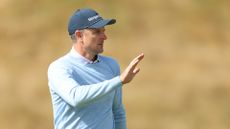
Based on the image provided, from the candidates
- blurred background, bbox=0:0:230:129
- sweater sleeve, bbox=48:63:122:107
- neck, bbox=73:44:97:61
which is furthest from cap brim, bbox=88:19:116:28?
blurred background, bbox=0:0:230:129

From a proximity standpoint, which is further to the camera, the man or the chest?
the chest

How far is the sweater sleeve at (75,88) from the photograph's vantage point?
3.94 m

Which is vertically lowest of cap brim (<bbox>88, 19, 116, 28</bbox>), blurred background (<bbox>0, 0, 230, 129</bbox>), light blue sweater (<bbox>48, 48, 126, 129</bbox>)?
blurred background (<bbox>0, 0, 230, 129</bbox>)

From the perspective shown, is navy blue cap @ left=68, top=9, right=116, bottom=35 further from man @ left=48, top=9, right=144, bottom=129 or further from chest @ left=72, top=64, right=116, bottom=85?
chest @ left=72, top=64, right=116, bottom=85

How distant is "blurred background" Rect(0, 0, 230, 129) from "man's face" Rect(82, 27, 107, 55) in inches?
152

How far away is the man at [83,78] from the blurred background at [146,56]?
148 inches

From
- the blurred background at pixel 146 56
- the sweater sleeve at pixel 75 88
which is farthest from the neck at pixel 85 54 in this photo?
the blurred background at pixel 146 56

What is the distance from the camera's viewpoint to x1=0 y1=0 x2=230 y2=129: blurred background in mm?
8195

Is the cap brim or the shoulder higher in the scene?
the cap brim

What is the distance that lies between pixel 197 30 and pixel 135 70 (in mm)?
4687

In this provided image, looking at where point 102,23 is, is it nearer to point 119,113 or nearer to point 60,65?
point 60,65

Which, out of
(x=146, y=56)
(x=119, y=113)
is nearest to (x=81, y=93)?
(x=119, y=113)

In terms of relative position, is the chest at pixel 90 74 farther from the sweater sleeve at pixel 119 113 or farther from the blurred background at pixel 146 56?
the blurred background at pixel 146 56

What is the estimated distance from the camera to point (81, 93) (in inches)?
157
